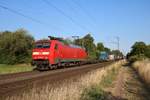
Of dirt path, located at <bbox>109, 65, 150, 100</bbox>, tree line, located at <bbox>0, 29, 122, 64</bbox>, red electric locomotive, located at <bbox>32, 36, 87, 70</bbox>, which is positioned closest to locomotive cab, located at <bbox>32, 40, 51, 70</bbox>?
red electric locomotive, located at <bbox>32, 36, 87, 70</bbox>

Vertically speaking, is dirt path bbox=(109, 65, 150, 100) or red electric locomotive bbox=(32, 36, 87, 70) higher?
red electric locomotive bbox=(32, 36, 87, 70)

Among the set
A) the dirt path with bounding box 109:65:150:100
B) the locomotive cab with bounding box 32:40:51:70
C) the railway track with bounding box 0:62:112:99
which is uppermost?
the locomotive cab with bounding box 32:40:51:70

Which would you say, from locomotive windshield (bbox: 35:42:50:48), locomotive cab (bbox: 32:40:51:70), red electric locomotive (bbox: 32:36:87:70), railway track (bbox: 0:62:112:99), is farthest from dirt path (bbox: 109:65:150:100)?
locomotive windshield (bbox: 35:42:50:48)

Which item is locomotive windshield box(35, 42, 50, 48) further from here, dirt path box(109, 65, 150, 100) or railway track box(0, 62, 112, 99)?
dirt path box(109, 65, 150, 100)

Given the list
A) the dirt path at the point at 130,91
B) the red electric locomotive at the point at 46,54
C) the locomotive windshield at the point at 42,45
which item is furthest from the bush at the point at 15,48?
the dirt path at the point at 130,91

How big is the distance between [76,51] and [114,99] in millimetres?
33611

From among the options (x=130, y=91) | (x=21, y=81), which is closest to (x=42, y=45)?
(x=21, y=81)

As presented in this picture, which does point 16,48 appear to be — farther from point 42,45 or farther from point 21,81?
point 21,81

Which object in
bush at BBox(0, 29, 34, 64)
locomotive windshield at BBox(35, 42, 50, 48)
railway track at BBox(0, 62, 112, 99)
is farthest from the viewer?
bush at BBox(0, 29, 34, 64)

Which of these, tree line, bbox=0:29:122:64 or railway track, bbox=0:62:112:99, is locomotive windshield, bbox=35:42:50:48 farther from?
tree line, bbox=0:29:122:64

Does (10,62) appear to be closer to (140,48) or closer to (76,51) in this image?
(76,51)

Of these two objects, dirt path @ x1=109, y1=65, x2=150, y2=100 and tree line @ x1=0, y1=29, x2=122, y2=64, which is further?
tree line @ x1=0, y1=29, x2=122, y2=64

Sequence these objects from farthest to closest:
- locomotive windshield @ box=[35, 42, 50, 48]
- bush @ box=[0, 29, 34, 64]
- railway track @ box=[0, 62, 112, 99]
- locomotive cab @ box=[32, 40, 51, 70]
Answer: bush @ box=[0, 29, 34, 64] < locomotive windshield @ box=[35, 42, 50, 48] < locomotive cab @ box=[32, 40, 51, 70] < railway track @ box=[0, 62, 112, 99]

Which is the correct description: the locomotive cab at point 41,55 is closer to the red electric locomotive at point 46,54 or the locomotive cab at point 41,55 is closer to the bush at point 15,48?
the red electric locomotive at point 46,54
